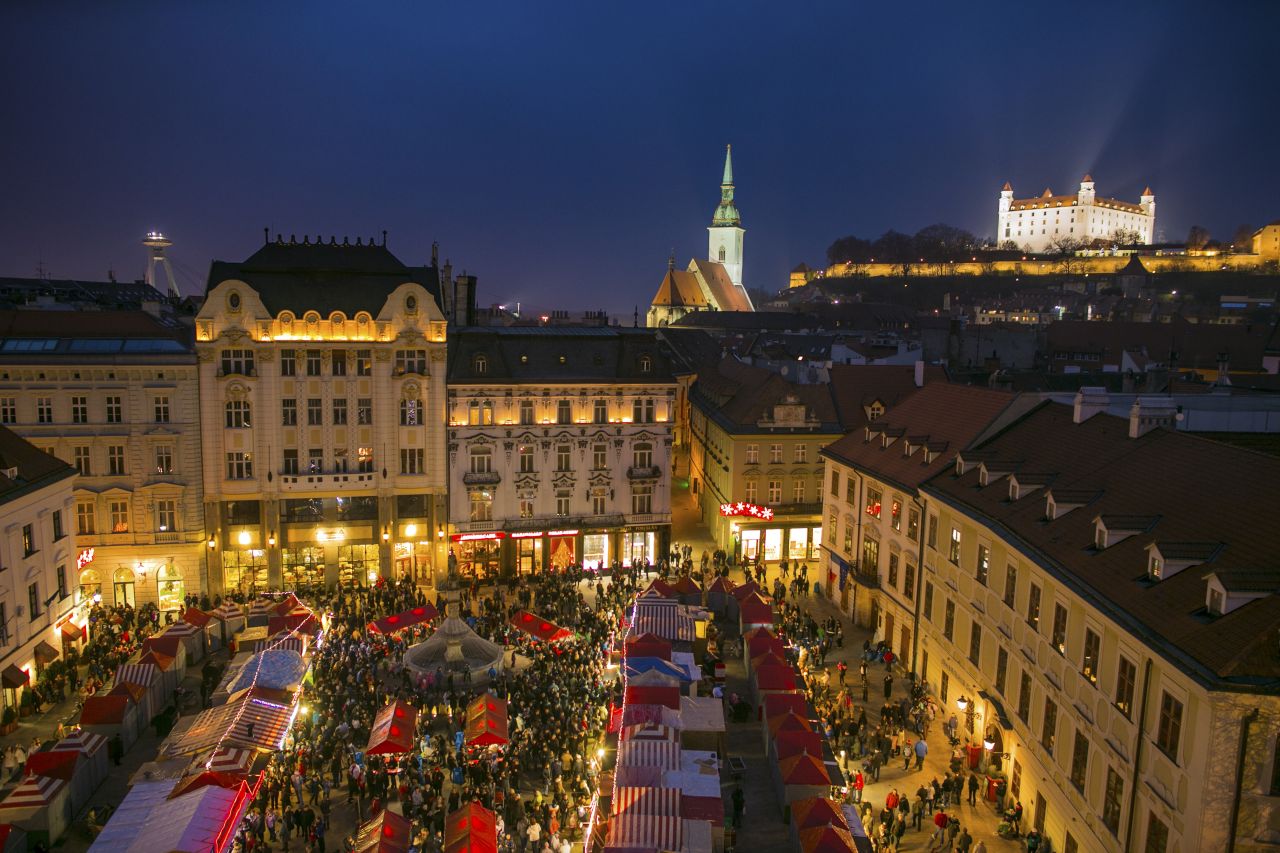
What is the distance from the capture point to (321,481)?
46.0m

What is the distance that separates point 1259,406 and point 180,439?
48044 millimetres

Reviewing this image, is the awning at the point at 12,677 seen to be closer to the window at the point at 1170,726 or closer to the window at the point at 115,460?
the window at the point at 115,460

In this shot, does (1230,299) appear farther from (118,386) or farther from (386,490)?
(118,386)

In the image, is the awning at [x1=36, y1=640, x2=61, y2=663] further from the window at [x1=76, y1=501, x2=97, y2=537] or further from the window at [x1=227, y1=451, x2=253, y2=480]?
the window at [x1=227, y1=451, x2=253, y2=480]

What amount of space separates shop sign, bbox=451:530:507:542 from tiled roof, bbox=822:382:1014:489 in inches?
726

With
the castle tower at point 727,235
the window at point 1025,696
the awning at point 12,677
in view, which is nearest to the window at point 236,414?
the awning at point 12,677

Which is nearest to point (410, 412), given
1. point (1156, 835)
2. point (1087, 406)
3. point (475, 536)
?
point (475, 536)

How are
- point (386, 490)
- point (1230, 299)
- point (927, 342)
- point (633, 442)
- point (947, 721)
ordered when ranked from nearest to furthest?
point (947, 721)
point (386, 490)
point (633, 442)
point (927, 342)
point (1230, 299)

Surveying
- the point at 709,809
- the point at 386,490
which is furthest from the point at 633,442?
the point at 709,809

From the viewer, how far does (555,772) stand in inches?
1095

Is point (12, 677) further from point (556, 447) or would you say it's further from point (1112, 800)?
point (1112, 800)

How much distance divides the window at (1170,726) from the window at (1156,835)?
150 centimetres

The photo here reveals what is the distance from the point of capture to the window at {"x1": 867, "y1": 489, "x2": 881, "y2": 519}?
4128 cm

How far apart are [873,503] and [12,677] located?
34888 mm
